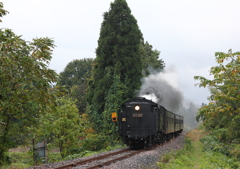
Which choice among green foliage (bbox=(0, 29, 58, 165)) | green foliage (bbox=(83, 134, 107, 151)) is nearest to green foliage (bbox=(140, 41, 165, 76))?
green foliage (bbox=(83, 134, 107, 151))

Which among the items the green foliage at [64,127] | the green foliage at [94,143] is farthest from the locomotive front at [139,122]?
the green foliage at [64,127]

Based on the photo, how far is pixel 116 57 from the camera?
30375mm

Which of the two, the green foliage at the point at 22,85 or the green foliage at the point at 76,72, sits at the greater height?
the green foliage at the point at 76,72

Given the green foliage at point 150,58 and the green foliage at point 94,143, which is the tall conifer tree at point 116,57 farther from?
the green foliage at point 150,58

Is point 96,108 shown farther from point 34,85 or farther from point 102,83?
point 34,85

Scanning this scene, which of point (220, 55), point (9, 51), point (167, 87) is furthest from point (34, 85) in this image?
point (167, 87)

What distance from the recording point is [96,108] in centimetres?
3086

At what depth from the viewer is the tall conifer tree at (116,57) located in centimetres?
2975

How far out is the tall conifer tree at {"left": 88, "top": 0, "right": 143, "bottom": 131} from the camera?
29750 mm

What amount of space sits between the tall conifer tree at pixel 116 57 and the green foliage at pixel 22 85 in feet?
65.3

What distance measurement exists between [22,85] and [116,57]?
22.5 meters

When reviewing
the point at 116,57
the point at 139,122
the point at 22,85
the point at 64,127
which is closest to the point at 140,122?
the point at 139,122

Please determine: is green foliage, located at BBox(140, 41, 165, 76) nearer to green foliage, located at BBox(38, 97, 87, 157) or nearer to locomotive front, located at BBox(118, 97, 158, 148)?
green foliage, located at BBox(38, 97, 87, 157)

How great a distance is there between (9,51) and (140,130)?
12.2 m
